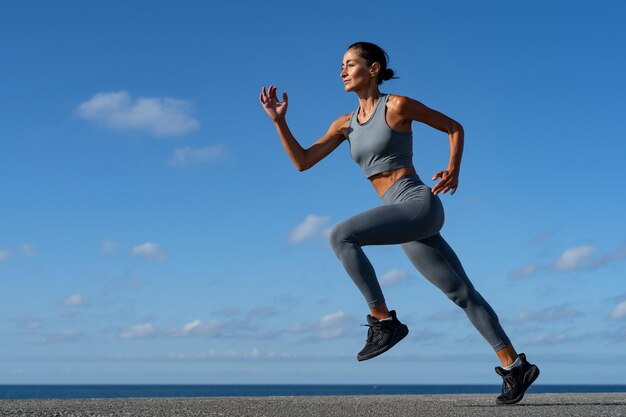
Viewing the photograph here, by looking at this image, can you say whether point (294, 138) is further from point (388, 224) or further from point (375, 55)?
point (388, 224)

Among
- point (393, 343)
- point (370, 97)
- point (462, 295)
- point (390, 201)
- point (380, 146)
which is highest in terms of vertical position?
point (370, 97)

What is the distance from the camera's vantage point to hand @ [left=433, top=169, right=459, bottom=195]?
5995 millimetres

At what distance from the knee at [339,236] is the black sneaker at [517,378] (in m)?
2.05

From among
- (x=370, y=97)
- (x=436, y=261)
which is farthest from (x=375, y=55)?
(x=436, y=261)

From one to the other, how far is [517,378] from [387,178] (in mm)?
2199

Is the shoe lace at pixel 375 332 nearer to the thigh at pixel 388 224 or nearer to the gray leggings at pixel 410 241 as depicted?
the gray leggings at pixel 410 241

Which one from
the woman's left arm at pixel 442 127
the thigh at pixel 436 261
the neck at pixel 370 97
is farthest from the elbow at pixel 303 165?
the thigh at pixel 436 261

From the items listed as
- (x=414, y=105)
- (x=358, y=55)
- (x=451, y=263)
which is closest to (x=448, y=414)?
(x=451, y=263)

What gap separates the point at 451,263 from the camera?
6.37 metres

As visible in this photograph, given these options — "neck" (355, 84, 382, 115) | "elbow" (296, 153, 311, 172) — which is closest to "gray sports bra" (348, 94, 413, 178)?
"neck" (355, 84, 382, 115)

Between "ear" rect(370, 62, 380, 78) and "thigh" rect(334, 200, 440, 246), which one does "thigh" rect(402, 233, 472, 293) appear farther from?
"ear" rect(370, 62, 380, 78)

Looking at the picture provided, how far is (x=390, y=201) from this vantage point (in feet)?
20.1

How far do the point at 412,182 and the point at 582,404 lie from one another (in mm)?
3618

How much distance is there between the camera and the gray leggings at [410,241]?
19.1ft
